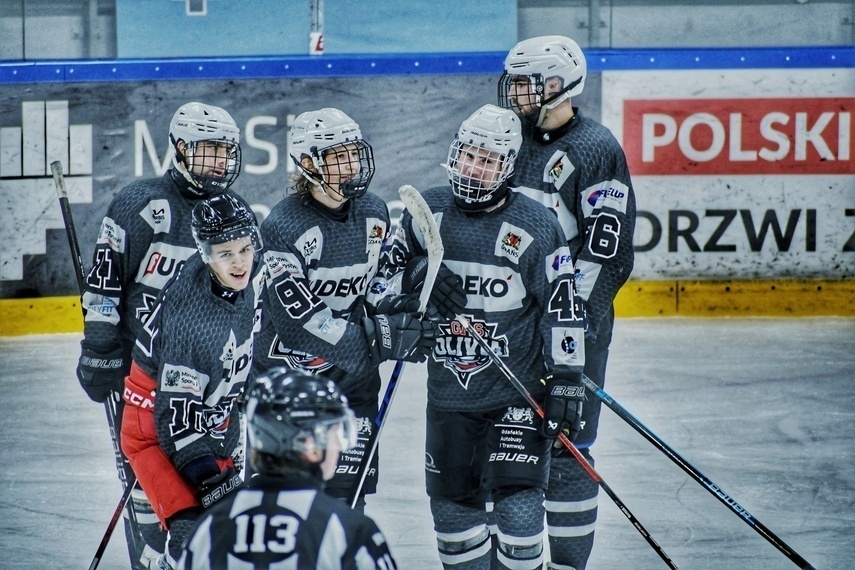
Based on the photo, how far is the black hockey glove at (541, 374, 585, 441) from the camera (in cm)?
358

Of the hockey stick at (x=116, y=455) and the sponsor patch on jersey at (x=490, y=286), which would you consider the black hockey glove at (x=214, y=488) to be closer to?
the hockey stick at (x=116, y=455)

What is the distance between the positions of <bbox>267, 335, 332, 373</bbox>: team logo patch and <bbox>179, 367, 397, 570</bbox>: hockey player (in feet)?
5.08

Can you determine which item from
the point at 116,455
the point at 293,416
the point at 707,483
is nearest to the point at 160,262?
the point at 116,455

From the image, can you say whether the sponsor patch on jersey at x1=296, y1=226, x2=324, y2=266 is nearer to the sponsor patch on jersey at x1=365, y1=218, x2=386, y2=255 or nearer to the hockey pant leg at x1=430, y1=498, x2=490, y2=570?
the sponsor patch on jersey at x1=365, y1=218, x2=386, y2=255

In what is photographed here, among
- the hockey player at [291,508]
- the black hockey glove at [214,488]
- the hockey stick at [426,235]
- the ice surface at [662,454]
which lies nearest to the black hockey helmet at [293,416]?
the hockey player at [291,508]

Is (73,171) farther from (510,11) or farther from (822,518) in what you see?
(822,518)

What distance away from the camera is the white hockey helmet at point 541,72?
4023 mm

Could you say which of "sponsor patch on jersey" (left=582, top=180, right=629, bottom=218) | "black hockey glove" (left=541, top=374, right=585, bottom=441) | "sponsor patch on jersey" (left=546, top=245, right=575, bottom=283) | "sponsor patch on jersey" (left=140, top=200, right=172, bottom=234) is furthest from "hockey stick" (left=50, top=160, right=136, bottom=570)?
"sponsor patch on jersey" (left=582, top=180, right=629, bottom=218)

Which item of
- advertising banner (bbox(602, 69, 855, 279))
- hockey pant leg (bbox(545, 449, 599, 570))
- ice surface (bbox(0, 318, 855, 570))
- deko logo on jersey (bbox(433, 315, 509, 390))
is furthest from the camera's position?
advertising banner (bbox(602, 69, 855, 279))

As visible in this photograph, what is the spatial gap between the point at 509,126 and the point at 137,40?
15.1 ft

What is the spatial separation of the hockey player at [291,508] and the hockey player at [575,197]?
6.18 ft

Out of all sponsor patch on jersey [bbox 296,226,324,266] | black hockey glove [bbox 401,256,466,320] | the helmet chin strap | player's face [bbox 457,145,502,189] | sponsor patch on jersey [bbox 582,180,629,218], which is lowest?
black hockey glove [bbox 401,256,466,320]

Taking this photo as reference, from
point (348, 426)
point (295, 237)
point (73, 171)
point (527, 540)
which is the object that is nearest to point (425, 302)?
point (295, 237)

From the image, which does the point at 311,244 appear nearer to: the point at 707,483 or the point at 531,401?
the point at 531,401
